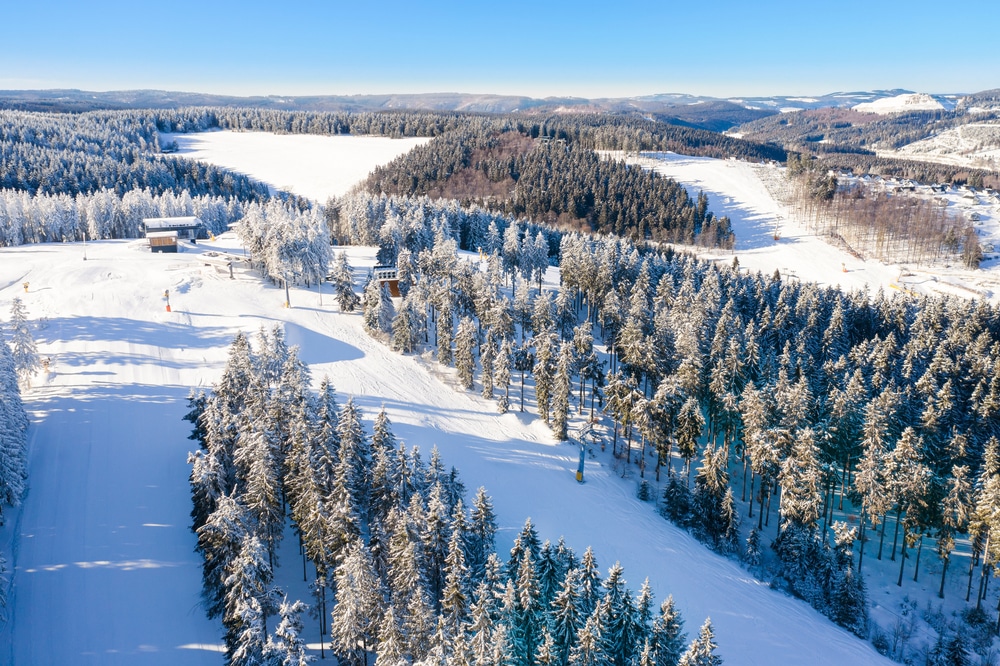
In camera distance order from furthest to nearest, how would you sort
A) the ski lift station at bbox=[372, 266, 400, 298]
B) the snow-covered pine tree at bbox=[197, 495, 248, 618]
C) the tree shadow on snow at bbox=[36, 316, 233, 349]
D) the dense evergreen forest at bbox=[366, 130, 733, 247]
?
1. the dense evergreen forest at bbox=[366, 130, 733, 247]
2. the ski lift station at bbox=[372, 266, 400, 298]
3. the tree shadow on snow at bbox=[36, 316, 233, 349]
4. the snow-covered pine tree at bbox=[197, 495, 248, 618]

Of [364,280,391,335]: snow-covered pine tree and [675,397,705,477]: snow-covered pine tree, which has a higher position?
[364,280,391,335]: snow-covered pine tree

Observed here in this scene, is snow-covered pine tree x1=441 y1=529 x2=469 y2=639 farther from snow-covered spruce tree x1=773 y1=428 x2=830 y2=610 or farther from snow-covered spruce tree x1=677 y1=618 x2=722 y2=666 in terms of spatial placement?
snow-covered spruce tree x1=773 y1=428 x2=830 y2=610

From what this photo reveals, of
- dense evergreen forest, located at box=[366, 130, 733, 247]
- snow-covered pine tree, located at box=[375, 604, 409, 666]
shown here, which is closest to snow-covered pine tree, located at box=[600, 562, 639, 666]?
snow-covered pine tree, located at box=[375, 604, 409, 666]

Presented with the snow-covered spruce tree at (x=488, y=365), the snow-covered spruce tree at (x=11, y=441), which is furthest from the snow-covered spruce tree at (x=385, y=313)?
the snow-covered spruce tree at (x=11, y=441)

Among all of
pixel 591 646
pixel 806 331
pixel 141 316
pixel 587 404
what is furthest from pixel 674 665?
pixel 141 316

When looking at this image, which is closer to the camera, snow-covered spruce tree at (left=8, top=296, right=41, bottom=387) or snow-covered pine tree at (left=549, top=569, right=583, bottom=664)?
snow-covered pine tree at (left=549, top=569, right=583, bottom=664)

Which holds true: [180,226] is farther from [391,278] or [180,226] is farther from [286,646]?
→ [286,646]

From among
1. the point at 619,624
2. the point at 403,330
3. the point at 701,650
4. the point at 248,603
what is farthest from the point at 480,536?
the point at 403,330
